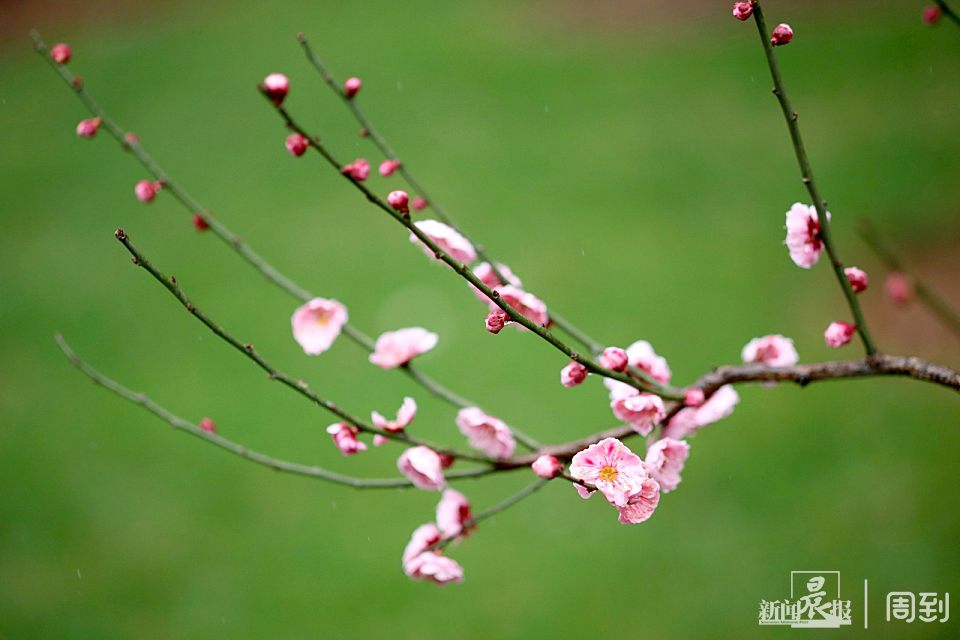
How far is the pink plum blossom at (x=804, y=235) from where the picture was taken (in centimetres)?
98

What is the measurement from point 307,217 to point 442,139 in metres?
1.36

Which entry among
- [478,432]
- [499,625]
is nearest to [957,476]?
[499,625]

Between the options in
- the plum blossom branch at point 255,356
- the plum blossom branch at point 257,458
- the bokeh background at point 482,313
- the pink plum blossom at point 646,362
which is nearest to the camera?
the plum blossom branch at point 255,356

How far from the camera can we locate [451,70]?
723 centimetres

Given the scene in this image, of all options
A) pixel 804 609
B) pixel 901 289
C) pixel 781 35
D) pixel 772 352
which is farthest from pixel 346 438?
pixel 804 609

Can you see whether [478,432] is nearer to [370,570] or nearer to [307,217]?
[370,570]

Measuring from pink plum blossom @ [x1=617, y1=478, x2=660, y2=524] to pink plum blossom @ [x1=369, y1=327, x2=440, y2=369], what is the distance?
1.14ft

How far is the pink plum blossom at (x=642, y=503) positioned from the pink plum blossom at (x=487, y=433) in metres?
0.22

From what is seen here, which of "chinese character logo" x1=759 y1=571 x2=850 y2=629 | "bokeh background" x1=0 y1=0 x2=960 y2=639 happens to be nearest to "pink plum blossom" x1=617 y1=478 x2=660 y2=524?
"chinese character logo" x1=759 y1=571 x2=850 y2=629

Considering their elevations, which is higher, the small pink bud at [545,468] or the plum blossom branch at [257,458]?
the plum blossom branch at [257,458]

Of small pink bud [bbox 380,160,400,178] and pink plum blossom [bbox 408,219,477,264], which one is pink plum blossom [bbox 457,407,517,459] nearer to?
pink plum blossom [bbox 408,219,477,264]

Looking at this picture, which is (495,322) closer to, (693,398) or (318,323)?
(693,398)

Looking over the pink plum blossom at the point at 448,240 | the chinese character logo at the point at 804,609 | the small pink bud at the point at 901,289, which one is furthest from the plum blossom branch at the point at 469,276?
the chinese character logo at the point at 804,609

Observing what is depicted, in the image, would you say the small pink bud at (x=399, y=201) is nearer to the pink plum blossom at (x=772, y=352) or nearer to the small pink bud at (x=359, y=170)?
the small pink bud at (x=359, y=170)
